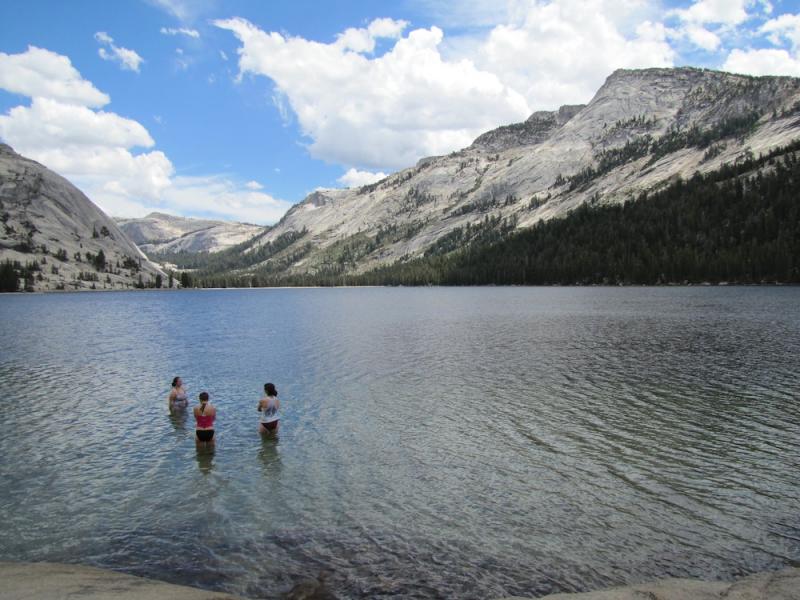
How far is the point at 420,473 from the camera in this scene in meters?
22.5

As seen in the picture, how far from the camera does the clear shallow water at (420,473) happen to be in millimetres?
15219

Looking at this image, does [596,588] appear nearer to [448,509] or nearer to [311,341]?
[448,509]

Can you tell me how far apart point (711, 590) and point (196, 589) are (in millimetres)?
13489

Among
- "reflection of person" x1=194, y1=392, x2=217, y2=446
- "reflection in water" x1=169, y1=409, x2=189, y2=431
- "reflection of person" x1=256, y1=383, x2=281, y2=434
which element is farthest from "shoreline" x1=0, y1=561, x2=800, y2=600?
"reflection in water" x1=169, y1=409, x2=189, y2=431

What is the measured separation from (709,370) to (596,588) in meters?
37.4

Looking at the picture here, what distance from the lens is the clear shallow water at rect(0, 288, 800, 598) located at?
1522 centimetres

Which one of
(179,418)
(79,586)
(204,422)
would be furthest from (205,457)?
(79,586)

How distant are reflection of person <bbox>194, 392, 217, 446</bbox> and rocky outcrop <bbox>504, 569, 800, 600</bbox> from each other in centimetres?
1794

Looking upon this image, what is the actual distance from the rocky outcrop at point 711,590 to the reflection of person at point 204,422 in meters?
17.9

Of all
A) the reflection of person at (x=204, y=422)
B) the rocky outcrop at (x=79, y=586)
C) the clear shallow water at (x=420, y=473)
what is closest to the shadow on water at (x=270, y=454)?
the clear shallow water at (x=420, y=473)

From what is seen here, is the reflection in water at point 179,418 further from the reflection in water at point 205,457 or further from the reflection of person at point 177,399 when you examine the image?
the reflection in water at point 205,457

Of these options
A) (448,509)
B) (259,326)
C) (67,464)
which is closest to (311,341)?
(259,326)

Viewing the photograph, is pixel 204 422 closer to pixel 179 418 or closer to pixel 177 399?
pixel 179 418

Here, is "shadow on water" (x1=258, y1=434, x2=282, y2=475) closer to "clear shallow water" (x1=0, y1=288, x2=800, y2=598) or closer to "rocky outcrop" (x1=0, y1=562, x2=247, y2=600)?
"clear shallow water" (x1=0, y1=288, x2=800, y2=598)
